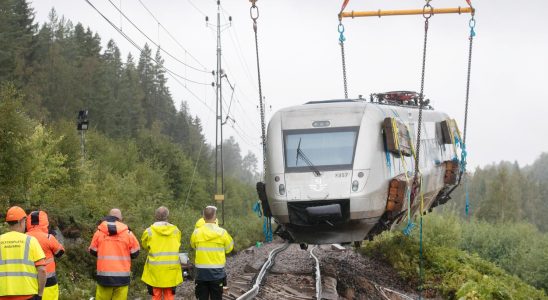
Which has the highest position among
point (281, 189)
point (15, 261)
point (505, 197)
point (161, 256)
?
point (15, 261)

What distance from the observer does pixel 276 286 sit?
13.1m

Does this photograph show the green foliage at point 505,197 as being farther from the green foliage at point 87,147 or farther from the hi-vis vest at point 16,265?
the hi-vis vest at point 16,265

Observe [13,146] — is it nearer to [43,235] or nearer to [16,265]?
[43,235]

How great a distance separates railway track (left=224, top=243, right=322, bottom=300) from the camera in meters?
11.9

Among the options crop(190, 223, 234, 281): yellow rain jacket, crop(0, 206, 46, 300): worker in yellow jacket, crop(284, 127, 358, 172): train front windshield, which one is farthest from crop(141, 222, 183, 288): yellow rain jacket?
crop(284, 127, 358, 172): train front windshield

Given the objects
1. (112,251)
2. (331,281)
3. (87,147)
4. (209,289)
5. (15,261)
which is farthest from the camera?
(87,147)

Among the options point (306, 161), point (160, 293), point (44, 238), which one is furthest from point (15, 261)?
point (306, 161)

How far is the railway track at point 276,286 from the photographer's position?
11930 millimetres

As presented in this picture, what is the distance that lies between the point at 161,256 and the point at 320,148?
5.10 metres

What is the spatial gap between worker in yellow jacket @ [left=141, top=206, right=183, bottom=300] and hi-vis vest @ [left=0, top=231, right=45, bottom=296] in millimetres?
2215

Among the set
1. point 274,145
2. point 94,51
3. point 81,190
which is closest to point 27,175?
point 81,190

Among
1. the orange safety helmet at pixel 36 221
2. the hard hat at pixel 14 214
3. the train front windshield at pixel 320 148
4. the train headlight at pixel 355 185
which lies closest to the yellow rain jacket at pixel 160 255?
the orange safety helmet at pixel 36 221

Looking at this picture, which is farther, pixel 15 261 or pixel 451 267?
pixel 451 267

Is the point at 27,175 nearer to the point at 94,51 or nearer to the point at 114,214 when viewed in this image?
the point at 114,214
